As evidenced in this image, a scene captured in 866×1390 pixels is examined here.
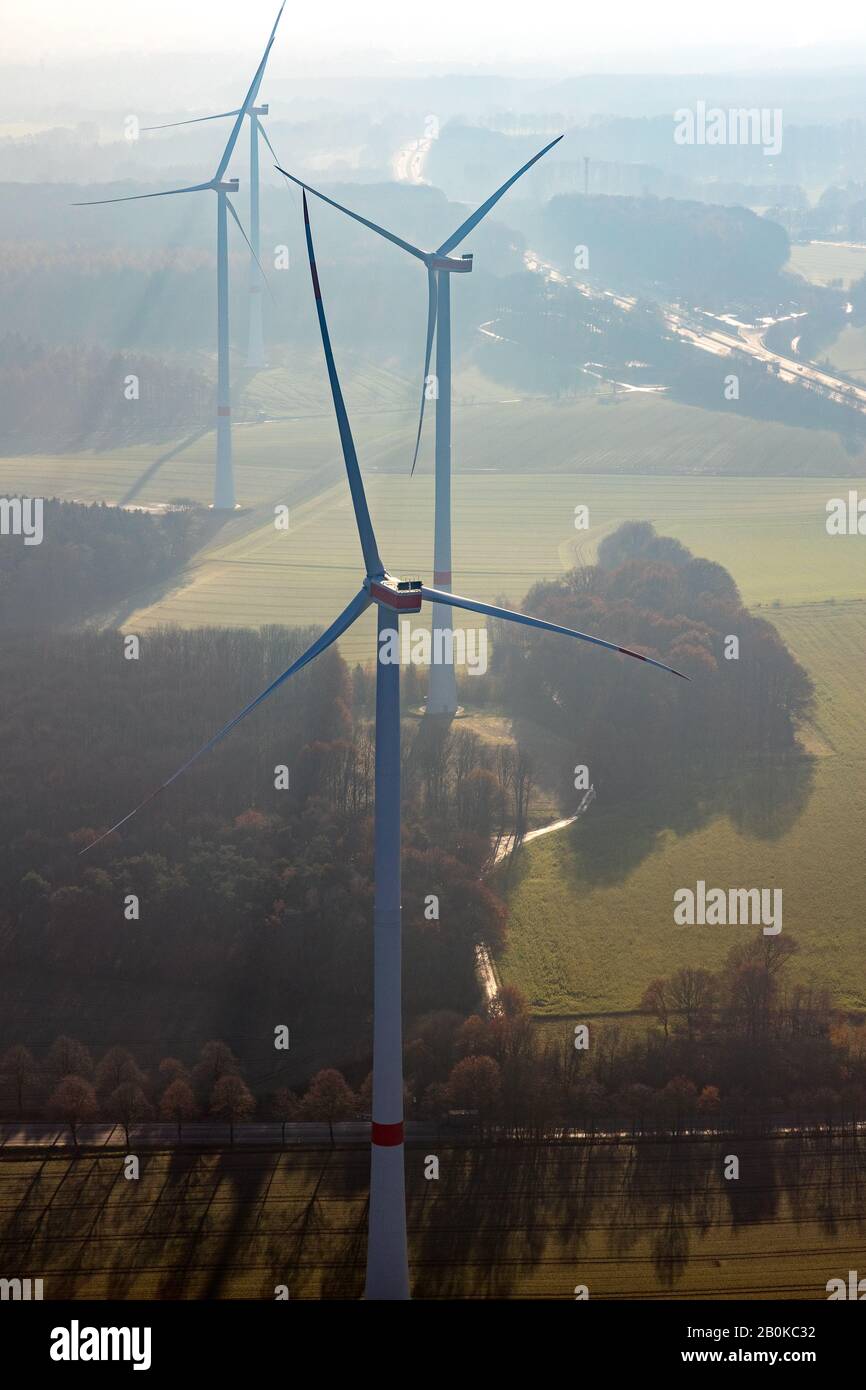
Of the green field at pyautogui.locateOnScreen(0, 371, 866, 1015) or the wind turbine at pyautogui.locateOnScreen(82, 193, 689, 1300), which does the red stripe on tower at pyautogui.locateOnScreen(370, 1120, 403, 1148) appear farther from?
the green field at pyautogui.locateOnScreen(0, 371, 866, 1015)

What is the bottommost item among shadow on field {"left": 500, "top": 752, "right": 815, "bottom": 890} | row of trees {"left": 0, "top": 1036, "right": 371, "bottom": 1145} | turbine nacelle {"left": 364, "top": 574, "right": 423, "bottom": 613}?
row of trees {"left": 0, "top": 1036, "right": 371, "bottom": 1145}

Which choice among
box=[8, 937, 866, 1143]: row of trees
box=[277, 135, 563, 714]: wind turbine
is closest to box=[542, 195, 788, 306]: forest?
box=[277, 135, 563, 714]: wind turbine

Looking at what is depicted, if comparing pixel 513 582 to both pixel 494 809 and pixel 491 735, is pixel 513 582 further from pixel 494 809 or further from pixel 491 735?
pixel 494 809

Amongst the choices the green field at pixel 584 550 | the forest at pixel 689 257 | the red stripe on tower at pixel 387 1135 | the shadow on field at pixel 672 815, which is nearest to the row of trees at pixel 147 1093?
the red stripe on tower at pixel 387 1135

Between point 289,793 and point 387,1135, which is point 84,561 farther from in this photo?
point 387,1135

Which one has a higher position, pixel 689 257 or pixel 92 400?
pixel 689 257

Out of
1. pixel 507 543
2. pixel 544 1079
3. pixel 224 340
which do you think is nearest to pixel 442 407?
pixel 544 1079
